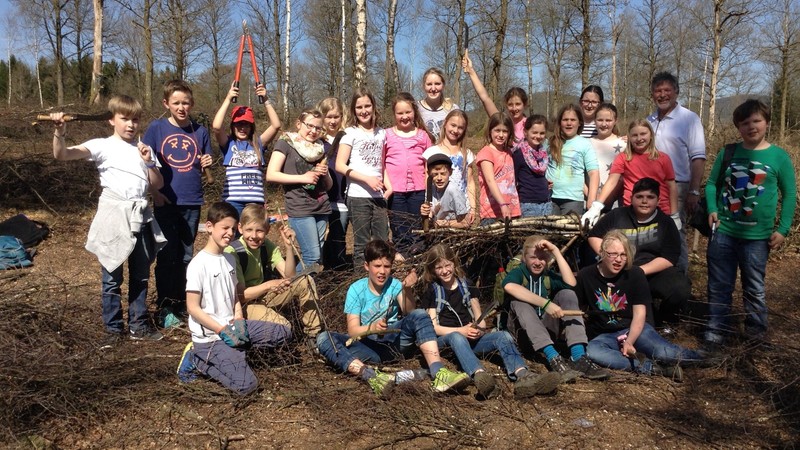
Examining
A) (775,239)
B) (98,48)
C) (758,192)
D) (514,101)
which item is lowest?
(775,239)

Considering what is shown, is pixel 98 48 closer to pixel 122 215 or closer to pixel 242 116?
pixel 242 116

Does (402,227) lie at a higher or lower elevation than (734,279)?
higher

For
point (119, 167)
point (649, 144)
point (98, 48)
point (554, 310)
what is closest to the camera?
point (554, 310)

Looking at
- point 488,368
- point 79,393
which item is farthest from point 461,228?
point 79,393

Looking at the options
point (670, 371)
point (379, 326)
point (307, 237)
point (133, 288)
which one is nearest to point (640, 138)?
point (670, 371)

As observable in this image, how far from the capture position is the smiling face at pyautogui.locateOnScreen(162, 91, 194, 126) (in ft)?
14.8

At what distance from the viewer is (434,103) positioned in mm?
5184

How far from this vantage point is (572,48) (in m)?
32.3

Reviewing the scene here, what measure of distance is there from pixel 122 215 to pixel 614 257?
10.7ft

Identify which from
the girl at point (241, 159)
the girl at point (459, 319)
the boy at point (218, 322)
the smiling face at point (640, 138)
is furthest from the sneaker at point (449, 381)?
the smiling face at point (640, 138)

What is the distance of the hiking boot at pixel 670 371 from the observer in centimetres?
378

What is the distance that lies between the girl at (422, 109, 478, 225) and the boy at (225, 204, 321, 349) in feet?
4.29

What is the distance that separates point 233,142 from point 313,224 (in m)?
0.91

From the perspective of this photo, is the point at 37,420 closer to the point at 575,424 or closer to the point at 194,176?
the point at 194,176
